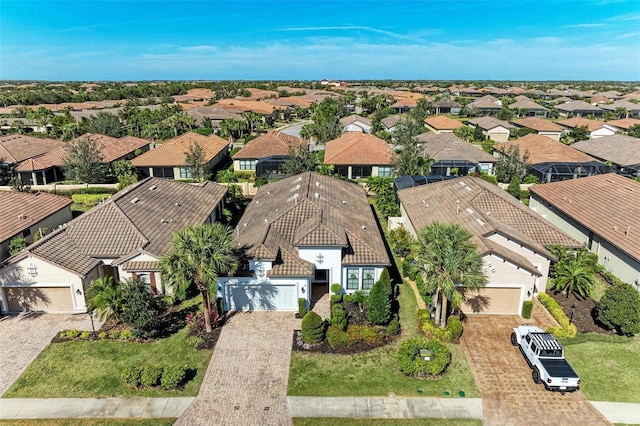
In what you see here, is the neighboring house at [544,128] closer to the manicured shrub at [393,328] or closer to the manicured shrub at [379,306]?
the manicured shrub at [379,306]

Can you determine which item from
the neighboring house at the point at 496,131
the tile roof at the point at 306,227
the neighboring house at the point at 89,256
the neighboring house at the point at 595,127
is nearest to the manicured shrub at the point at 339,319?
the tile roof at the point at 306,227

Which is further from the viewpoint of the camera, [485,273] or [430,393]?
[485,273]

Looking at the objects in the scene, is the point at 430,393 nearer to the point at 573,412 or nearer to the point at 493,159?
the point at 573,412

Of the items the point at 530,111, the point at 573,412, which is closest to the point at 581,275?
the point at 573,412

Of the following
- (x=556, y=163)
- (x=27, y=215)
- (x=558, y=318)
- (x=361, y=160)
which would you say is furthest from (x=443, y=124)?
(x=27, y=215)

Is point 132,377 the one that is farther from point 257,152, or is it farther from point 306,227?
point 257,152
